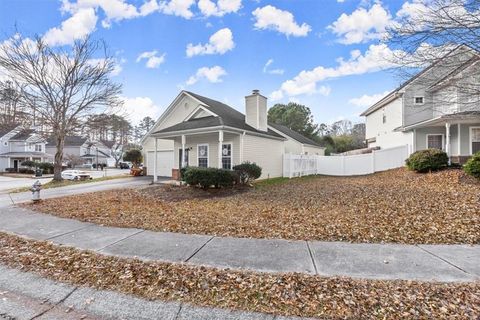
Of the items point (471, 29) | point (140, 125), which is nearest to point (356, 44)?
point (471, 29)

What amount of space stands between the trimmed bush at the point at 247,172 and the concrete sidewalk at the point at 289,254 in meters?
8.30

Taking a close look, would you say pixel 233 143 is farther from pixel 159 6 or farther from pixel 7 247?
pixel 7 247

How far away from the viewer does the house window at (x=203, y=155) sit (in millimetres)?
16406

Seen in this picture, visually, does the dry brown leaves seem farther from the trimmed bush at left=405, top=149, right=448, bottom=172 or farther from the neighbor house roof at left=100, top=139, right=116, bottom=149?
the neighbor house roof at left=100, top=139, right=116, bottom=149

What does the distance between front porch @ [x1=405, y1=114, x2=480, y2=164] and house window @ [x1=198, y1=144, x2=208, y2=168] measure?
14.1 meters

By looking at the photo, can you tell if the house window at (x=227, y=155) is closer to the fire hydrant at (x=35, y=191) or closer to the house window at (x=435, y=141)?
the fire hydrant at (x=35, y=191)

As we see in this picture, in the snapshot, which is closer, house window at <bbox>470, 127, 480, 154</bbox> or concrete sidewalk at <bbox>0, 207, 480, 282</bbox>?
concrete sidewalk at <bbox>0, 207, 480, 282</bbox>

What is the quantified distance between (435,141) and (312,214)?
16.3 metres

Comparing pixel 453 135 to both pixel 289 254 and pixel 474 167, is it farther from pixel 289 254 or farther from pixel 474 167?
pixel 289 254

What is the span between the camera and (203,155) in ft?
54.3

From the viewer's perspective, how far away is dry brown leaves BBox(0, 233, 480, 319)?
2.78 metres

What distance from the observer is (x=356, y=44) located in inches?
465

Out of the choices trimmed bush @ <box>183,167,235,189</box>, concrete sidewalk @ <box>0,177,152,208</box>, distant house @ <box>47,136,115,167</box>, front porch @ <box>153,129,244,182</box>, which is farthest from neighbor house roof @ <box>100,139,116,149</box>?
trimmed bush @ <box>183,167,235,189</box>

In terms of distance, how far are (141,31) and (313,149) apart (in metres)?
19.9
